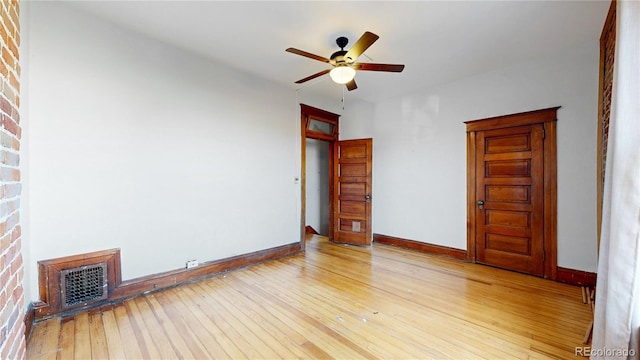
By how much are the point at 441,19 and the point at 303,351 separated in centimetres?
322

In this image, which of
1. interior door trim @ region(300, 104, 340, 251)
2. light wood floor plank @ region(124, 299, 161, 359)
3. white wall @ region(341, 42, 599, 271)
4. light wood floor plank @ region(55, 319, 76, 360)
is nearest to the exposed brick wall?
light wood floor plank @ region(55, 319, 76, 360)

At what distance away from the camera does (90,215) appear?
2.53m

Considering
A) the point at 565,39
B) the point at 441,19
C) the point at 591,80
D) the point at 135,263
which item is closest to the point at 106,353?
the point at 135,263

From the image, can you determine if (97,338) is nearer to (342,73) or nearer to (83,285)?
(83,285)

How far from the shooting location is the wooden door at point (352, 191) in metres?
4.94

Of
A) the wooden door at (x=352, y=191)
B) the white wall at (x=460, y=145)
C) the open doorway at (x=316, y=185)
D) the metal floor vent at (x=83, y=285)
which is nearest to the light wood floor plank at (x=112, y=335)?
the metal floor vent at (x=83, y=285)

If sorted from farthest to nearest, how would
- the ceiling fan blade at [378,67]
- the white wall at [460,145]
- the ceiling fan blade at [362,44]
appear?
1. the white wall at [460,145]
2. the ceiling fan blade at [378,67]
3. the ceiling fan blade at [362,44]

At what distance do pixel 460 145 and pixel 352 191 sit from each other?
6.78ft

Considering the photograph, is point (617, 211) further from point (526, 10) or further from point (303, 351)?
point (303, 351)

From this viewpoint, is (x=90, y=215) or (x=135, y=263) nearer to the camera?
(x=90, y=215)

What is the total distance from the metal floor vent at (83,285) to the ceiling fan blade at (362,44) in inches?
127

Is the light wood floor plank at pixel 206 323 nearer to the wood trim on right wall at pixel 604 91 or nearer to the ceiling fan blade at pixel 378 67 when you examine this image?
the ceiling fan blade at pixel 378 67

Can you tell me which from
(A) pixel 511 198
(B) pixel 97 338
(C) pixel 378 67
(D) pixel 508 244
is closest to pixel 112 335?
(B) pixel 97 338

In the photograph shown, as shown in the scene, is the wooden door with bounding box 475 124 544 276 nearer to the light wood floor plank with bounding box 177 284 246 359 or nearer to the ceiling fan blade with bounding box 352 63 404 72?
the ceiling fan blade with bounding box 352 63 404 72
